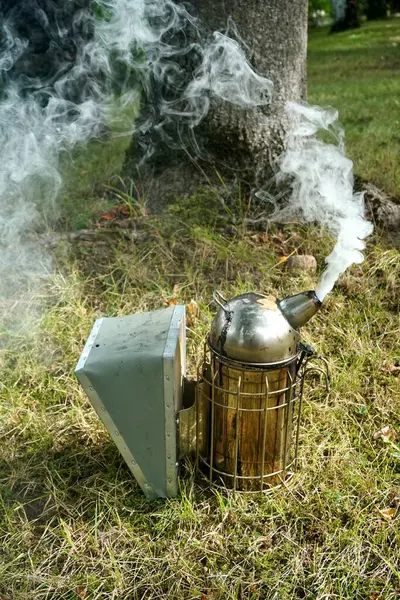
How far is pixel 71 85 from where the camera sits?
18.5ft

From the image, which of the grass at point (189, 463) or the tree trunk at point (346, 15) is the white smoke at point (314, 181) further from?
the tree trunk at point (346, 15)

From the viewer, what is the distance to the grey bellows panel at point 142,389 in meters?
2.47

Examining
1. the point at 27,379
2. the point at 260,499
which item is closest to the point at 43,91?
the point at 27,379

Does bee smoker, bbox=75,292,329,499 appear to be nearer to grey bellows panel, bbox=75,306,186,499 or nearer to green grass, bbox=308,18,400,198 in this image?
grey bellows panel, bbox=75,306,186,499

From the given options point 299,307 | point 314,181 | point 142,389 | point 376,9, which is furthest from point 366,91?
point 376,9

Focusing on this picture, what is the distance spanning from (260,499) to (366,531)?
46cm

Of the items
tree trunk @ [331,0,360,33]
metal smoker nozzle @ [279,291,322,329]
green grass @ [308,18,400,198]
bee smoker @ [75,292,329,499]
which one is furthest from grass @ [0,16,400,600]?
tree trunk @ [331,0,360,33]

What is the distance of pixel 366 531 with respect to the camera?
8.51ft

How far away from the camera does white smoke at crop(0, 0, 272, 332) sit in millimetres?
4320

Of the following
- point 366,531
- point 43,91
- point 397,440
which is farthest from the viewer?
point 43,91

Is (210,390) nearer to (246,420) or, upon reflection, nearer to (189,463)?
(246,420)

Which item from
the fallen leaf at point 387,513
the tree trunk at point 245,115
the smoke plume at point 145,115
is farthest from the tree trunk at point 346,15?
the fallen leaf at point 387,513

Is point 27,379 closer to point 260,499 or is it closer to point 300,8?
point 260,499

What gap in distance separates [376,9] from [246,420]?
928 inches
